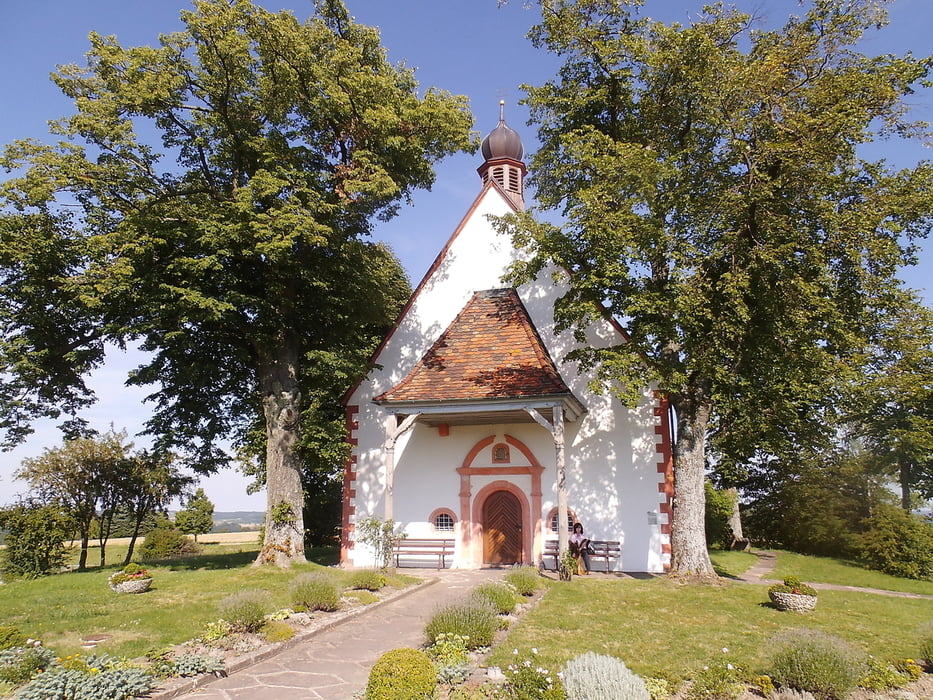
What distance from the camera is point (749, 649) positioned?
7.49 m

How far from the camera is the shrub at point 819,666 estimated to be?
584 centimetres

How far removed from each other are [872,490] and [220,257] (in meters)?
25.2

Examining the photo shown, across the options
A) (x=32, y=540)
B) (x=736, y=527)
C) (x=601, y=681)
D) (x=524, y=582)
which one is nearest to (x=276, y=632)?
(x=601, y=681)

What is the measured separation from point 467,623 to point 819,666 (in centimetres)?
387

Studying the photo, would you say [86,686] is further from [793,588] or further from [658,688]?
[793,588]

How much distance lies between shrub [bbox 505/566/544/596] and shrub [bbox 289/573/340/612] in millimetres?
3354

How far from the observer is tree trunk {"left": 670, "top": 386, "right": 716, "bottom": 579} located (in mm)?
12641

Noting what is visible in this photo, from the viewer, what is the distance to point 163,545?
20.8 meters

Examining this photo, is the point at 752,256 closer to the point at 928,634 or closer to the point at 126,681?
the point at 928,634

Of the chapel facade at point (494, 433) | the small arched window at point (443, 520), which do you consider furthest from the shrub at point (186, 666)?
the small arched window at point (443, 520)

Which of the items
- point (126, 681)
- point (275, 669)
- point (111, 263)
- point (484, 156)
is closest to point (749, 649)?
point (275, 669)

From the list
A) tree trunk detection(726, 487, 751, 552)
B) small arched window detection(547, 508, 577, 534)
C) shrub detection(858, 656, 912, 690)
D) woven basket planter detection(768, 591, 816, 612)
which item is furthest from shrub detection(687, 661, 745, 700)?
tree trunk detection(726, 487, 751, 552)

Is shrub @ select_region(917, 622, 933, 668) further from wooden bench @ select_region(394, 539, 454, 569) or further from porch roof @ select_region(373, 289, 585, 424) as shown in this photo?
wooden bench @ select_region(394, 539, 454, 569)

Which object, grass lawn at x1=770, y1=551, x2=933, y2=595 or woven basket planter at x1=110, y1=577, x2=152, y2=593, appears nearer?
woven basket planter at x1=110, y1=577, x2=152, y2=593
